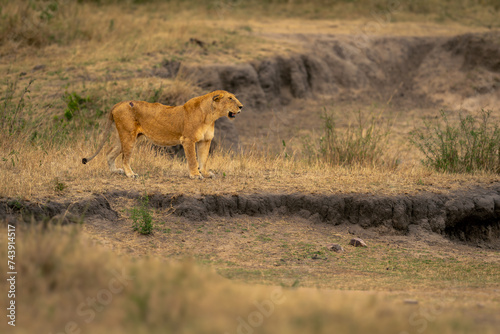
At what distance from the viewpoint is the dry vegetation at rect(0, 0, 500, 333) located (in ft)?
13.5

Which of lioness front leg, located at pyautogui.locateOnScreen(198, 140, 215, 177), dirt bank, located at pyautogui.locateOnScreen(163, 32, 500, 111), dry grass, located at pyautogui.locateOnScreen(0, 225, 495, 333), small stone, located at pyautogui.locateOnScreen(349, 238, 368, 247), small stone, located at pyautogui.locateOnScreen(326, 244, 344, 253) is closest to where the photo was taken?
dry grass, located at pyautogui.locateOnScreen(0, 225, 495, 333)

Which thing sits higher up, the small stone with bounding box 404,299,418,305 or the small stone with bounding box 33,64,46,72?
the small stone with bounding box 404,299,418,305

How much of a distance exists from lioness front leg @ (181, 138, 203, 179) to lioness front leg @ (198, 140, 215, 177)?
12 centimetres

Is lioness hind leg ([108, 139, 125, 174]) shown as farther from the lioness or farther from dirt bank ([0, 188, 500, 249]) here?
dirt bank ([0, 188, 500, 249])

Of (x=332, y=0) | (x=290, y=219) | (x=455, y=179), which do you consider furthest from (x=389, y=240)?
(x=332, y=0)

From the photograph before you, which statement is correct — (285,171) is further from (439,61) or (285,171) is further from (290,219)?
(439,61)

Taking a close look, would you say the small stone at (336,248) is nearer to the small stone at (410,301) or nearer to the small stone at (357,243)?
the small stone at (357,243)

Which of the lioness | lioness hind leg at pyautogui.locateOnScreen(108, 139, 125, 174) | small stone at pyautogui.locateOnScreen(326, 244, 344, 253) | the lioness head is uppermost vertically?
the lioness head

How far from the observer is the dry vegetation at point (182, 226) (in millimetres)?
4129

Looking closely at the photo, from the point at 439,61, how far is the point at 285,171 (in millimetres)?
13788

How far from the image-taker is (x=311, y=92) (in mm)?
20859

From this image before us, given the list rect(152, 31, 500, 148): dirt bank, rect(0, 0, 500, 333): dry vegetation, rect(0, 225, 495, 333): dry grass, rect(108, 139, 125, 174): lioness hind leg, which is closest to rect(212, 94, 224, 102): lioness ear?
rect(0, 0, 500, 333): dry vegetation

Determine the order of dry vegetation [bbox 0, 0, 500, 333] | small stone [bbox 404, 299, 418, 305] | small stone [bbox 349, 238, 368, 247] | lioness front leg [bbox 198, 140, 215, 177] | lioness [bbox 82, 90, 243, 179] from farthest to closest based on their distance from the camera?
lioness front leg [bbox 198, 140, 215, 177], lioness [bbox 82, 90, 243, 179], small stone [bbox 349, 238, 368, 247], small stone [bbox 404, 299, 418, 305], dry vegetation [bbox 0, 0, 500, 333]

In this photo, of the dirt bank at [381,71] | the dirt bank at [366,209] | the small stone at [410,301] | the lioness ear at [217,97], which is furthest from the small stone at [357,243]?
the dirt bank at [381,71]
